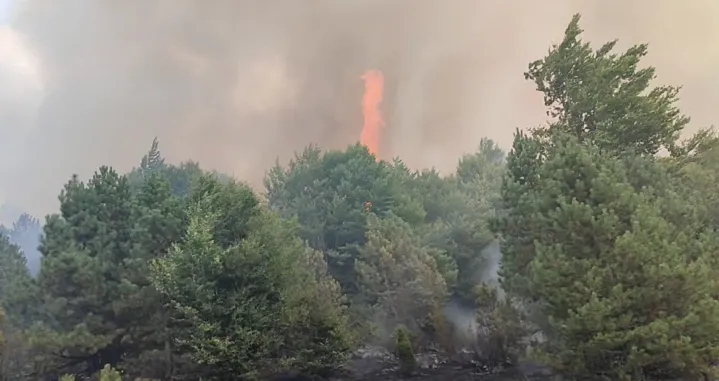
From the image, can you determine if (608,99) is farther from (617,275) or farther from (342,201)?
(342,201)

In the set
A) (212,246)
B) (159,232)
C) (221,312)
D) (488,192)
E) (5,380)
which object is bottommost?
(5,380)

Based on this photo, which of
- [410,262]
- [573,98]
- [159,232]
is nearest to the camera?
[159,232]

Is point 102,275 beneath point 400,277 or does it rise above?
beneath

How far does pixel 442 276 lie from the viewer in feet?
116

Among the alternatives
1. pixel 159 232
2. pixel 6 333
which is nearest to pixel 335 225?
pixel 159 232

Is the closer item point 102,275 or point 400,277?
point 102,275

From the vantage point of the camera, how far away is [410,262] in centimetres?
3438

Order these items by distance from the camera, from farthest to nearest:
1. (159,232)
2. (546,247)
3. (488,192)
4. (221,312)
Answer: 1. (488,192)
2. (159,232)
3. (221,312)
4. (546,247)

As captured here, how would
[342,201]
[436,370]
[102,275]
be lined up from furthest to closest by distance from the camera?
[342,201], [436,370], [102,275]

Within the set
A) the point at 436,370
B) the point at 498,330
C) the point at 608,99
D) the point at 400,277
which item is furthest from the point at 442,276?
the point at 608,99

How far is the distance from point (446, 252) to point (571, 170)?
2003 cm

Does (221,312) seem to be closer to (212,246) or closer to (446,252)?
(212,246)

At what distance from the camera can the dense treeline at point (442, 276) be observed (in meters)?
17.8

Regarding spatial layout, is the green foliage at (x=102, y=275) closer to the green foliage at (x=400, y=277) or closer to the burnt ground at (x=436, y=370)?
the burnt ground at (x=436, y=370)
